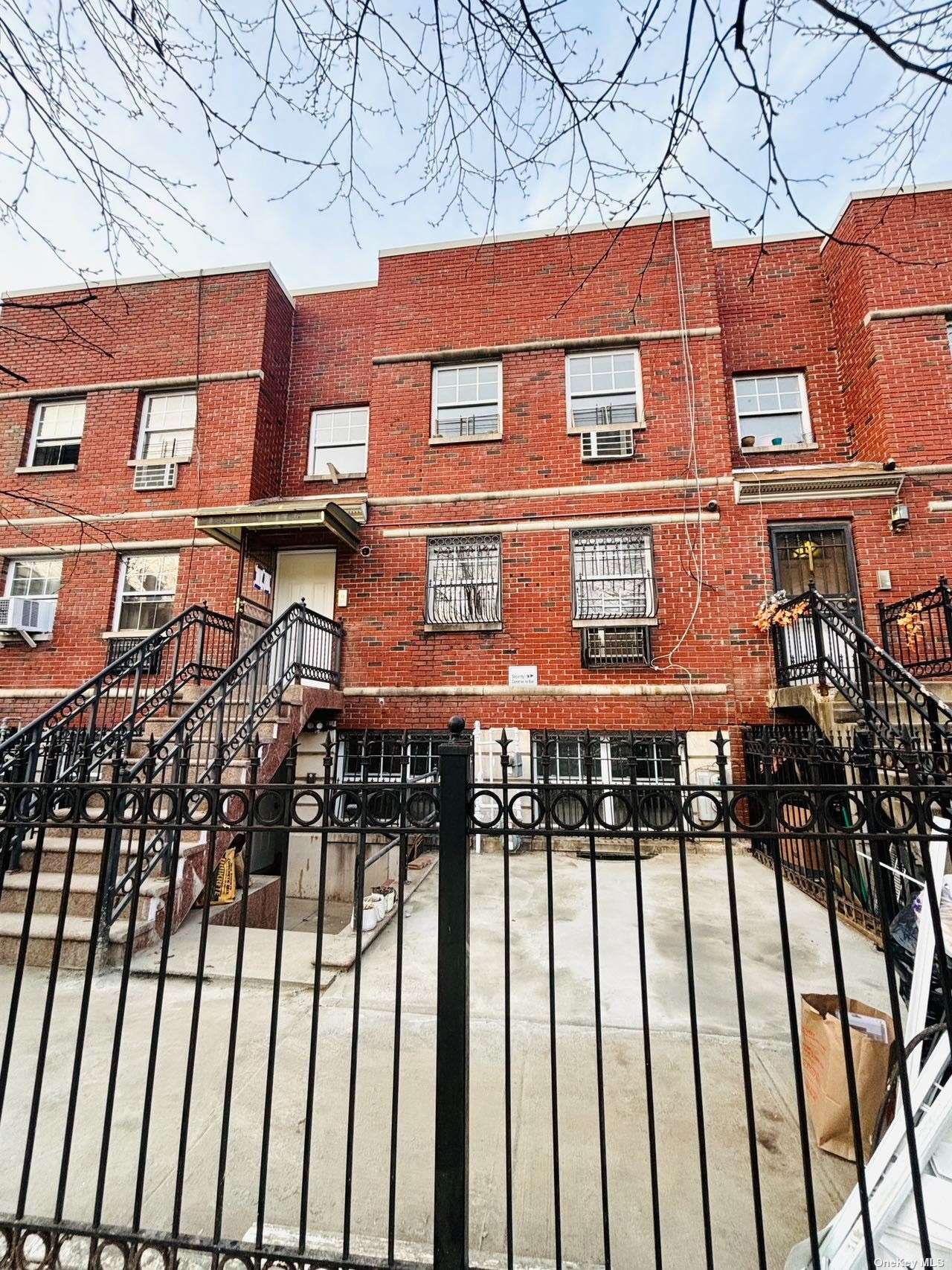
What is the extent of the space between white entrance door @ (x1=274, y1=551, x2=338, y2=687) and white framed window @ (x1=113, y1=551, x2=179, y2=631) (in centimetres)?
189

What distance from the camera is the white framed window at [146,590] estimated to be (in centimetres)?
995

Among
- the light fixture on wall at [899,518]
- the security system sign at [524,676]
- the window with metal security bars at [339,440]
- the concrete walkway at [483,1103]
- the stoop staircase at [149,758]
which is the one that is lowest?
the concrete walkway at [483,1103]

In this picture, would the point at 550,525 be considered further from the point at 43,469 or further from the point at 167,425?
the point at 43,469

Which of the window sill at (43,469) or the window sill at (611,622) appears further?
the window sill at (43,469)

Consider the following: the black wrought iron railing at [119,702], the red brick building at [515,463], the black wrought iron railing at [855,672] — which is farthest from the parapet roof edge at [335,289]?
the black wrought iron railing at [855,672]

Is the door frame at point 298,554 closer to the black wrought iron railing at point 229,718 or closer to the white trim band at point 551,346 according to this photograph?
the black wrought iron railing at point 229,718

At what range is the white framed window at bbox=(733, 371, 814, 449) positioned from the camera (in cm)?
992

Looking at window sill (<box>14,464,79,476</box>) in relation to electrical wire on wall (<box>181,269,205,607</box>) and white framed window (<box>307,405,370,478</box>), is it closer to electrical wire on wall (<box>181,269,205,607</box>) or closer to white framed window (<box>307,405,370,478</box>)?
electrical wire on wall (<box>181,269,205,607</box>)

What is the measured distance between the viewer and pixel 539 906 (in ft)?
18.0

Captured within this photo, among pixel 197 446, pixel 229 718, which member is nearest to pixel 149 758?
pixel 229 718

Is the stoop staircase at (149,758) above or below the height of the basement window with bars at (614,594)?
below

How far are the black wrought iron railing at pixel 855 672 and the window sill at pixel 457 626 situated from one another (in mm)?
4128

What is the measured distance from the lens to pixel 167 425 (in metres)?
10.7

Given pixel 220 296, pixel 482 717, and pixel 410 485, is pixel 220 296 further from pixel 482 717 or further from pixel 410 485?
pixel 482 717
